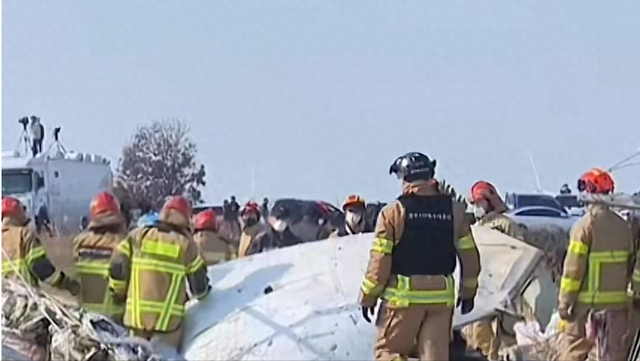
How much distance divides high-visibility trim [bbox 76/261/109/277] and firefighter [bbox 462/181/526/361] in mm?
2215

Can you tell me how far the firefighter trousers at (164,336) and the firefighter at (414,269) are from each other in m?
1.10

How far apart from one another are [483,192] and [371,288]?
2.71 meters

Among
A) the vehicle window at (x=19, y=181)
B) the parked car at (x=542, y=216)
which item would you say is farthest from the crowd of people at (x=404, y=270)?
the vehicle window at (x=19, y=181)

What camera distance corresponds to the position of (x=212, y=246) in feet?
29.7

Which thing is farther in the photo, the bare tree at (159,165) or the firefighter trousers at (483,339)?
the bare tree at (159,165)

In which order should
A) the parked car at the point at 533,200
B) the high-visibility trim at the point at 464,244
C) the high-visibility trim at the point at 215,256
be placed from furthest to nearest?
the parked car at the point at 533,200 < the high-visibility trim at the point at 215,256 < the high-visibility trim at the point at 464,244

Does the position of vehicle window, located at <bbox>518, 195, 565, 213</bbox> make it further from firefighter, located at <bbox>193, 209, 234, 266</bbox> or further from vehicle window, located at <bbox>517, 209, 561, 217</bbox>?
firefighter, located at <bbox>193, 209, 234, 266</bbox>

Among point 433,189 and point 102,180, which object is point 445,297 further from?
point 102,180

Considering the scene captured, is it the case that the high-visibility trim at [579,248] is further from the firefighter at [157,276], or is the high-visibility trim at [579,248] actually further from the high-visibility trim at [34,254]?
the high-visibility trim at [34,254]

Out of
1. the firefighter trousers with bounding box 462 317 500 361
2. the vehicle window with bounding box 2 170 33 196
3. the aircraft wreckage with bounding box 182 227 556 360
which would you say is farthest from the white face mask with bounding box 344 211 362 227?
the vehicle window with bounding box 2 170 33 196

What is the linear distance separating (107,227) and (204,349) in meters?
1.00

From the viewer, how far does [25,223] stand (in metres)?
6.92

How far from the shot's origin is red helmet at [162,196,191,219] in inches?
249

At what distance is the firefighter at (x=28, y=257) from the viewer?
651cm
